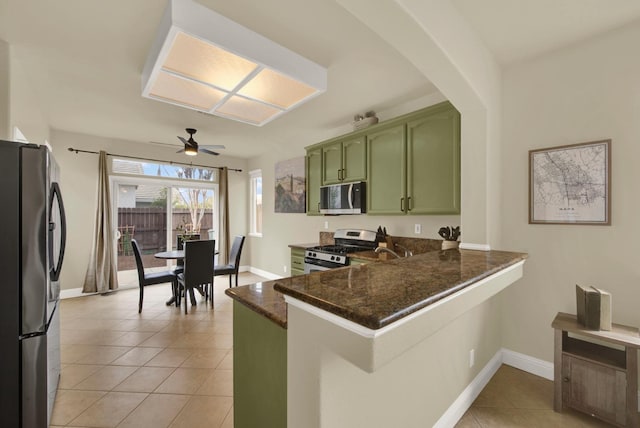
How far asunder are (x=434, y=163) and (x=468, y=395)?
188 cm

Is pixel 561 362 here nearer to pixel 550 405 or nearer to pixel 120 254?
pixel 550 405

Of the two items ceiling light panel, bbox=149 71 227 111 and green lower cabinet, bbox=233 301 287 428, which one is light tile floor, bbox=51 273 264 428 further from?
ceiling light panel, bbox=149 71 227 111

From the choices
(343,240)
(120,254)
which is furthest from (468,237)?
(120,254)

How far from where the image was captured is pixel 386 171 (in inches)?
118

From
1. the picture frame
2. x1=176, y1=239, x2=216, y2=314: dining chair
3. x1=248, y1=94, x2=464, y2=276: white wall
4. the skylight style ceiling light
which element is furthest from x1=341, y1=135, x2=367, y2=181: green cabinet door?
x1=176, y1=239, x2=216, y2=314: dining chair

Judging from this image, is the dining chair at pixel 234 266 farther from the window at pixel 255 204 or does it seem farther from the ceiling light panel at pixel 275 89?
the ceiling light panel at pixel 275 89

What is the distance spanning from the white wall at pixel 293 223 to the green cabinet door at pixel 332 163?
44 cm

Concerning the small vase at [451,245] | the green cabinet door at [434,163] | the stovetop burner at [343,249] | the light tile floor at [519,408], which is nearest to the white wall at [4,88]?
the stovetop burner at [343,249]

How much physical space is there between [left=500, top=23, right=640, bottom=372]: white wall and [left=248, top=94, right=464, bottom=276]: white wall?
27.6 inches

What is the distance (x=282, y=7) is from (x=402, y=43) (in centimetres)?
83

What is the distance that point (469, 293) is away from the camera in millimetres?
1122

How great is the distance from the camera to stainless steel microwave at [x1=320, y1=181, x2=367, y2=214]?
3256 mm

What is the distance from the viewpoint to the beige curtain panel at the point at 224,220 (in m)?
5.83

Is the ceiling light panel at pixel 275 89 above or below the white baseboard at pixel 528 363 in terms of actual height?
above
